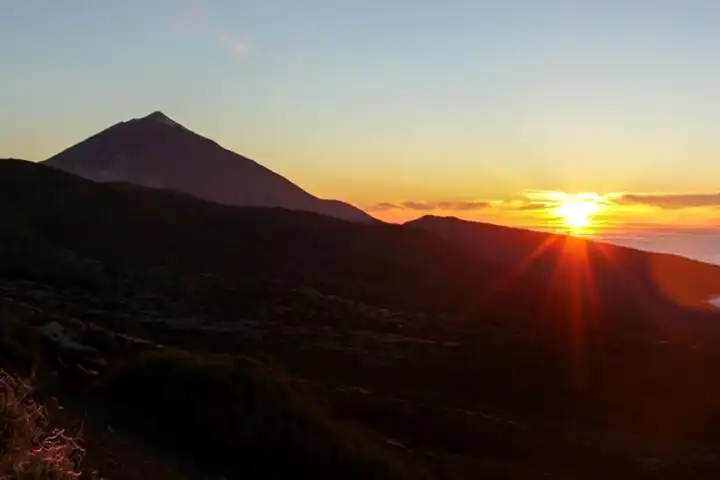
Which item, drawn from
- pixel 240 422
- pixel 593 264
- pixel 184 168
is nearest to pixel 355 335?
pixel 240 422

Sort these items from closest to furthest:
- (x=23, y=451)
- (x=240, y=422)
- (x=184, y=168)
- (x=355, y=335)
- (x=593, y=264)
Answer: (x=23, y=451), (x=240, y=422), (x=355, y=335), (x=593, y=264), (x=184, y=168)

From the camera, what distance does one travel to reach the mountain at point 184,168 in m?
164

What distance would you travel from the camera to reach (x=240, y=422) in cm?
1762

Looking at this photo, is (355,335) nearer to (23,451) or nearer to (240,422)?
(240,422)

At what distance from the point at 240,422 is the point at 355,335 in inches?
1059

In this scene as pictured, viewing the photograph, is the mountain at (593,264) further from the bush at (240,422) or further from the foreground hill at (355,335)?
the bush at (240,422)

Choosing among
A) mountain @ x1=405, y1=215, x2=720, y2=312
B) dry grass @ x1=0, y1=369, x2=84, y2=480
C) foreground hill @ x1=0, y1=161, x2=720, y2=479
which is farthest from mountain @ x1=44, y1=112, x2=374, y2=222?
dry grass @ x1=0, y1=369, x2=84, y2=480

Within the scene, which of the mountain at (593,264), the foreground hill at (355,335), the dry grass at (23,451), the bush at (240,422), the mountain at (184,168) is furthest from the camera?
the mountain at (184,168)

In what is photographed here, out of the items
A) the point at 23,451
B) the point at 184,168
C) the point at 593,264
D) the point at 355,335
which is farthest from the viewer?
the point at 184,168

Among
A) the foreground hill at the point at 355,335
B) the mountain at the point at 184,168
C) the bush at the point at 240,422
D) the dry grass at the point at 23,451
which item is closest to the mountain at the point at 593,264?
the foreground hill at the point at 355,335

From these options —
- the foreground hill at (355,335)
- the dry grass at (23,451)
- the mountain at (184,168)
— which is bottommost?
the foreground hill at (355,335)

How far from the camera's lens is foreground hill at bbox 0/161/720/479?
24.1m

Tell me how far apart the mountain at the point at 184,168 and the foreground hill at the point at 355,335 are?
232ft

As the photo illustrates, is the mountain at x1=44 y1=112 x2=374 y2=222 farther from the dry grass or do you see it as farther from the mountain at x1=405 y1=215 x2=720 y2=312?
the dry grass
